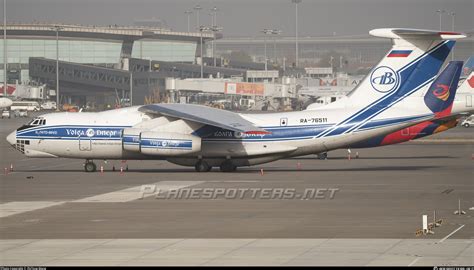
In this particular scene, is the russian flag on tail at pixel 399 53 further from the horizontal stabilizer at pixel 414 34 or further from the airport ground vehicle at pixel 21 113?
the airport ground vehicle at pixel 21 113

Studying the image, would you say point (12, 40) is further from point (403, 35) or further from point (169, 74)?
point (403, 35)

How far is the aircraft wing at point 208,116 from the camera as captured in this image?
159 ft

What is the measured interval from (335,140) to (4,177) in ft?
54.3

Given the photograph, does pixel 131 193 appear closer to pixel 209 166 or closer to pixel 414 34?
pixel 209 166

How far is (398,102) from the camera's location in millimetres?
48875

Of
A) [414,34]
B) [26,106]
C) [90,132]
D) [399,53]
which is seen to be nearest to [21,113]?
[26,106]

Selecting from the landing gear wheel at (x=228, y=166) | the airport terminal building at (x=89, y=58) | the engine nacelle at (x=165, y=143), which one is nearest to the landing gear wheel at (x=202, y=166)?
the landing gear wheel at (x=228, y=166)

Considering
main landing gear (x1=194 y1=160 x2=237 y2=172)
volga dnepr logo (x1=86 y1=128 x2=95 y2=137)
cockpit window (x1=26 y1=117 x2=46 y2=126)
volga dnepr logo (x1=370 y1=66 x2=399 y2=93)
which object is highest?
volga dnepr logo (x1=370 y1=66 x2=399 y2=93)

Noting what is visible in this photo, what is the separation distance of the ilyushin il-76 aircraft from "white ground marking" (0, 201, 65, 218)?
12400 mm

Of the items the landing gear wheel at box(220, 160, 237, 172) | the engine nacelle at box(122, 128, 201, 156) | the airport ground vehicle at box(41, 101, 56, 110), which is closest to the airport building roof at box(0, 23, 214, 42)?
the airport ground vehicle at box(41, 101, 56, 110)

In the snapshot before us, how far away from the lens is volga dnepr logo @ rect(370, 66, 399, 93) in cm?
4934

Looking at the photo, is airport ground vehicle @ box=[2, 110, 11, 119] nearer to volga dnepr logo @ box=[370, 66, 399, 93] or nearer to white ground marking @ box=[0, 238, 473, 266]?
volga dnepr logo @ box=[370, 66, 399, 93]

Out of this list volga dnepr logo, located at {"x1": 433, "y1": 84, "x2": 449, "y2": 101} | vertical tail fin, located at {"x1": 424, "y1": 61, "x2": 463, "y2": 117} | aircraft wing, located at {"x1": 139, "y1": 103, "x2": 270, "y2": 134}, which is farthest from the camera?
volga dnepr logo, located at {"x1": 433, "y1": 84, "x2": 449, "y2": 101}

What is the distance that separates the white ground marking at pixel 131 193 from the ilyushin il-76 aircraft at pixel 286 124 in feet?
15.3
